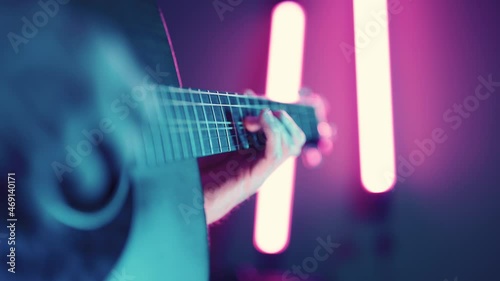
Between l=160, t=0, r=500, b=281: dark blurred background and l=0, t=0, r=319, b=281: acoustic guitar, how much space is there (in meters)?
0.81

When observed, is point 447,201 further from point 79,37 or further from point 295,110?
point 79,37

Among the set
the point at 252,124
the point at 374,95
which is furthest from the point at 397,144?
the point at 252,124

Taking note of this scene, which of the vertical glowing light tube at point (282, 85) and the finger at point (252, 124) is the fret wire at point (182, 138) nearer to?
the finger at point (252, 124)

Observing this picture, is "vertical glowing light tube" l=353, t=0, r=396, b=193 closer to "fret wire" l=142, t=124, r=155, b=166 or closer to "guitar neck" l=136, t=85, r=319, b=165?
"guitar neck" l=136, t=85, r=319, b=165

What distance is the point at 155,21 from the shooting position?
0.58 m

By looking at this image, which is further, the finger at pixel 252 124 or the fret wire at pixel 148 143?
the finger at pixel 252 124

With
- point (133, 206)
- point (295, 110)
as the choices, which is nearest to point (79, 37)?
point (133, 206)

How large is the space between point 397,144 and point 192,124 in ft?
2.90

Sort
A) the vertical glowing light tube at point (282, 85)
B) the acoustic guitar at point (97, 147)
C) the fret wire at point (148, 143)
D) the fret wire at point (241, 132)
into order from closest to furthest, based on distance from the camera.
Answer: the acoustic guitar at point (97, 147)
the fret wire at point (148, 143)
the fret wire at point (241, 132)
the vertical glowing light tube at point (282, 85)

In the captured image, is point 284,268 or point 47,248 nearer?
point 47,248

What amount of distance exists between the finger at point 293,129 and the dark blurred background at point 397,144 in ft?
1.54

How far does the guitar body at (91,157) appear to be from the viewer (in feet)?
1.38

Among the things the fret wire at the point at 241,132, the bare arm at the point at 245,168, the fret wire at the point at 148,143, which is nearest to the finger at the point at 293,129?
the bare arm at the point at 245,168

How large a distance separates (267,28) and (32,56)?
1.02 metres
